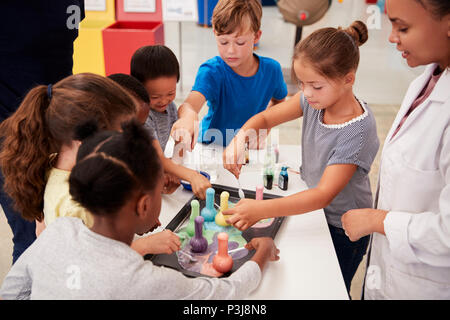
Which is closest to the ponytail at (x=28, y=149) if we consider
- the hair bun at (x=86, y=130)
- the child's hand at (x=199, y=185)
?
the hair bun at (x=86, y=130)

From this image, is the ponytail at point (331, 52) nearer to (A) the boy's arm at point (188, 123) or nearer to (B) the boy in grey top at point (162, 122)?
(A) the boy's arm at point (188, 123)

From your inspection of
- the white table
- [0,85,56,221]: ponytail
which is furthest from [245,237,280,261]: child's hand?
[0,85,56,221]: ponytail

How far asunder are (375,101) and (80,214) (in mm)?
3430

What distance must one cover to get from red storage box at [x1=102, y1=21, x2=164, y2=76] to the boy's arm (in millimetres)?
1419

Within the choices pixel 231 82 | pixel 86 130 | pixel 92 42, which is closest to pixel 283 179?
pixel 231 82

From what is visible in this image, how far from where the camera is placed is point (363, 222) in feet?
3.08

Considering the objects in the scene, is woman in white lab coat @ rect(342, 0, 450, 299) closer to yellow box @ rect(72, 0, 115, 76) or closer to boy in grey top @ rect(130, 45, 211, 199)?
boy in grey top @ rect(130, 45, 211, 199)

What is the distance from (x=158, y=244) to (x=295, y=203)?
372 mm

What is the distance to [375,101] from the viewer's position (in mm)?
3752

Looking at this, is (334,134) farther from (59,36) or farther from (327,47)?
(59,36)

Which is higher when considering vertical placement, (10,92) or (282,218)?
(10,92)

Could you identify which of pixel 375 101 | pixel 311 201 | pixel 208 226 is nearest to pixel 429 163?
pixel 311 201

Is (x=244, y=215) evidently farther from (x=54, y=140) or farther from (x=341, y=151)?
(x=54, y=140)

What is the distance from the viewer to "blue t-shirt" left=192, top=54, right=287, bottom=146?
5.02 feet
